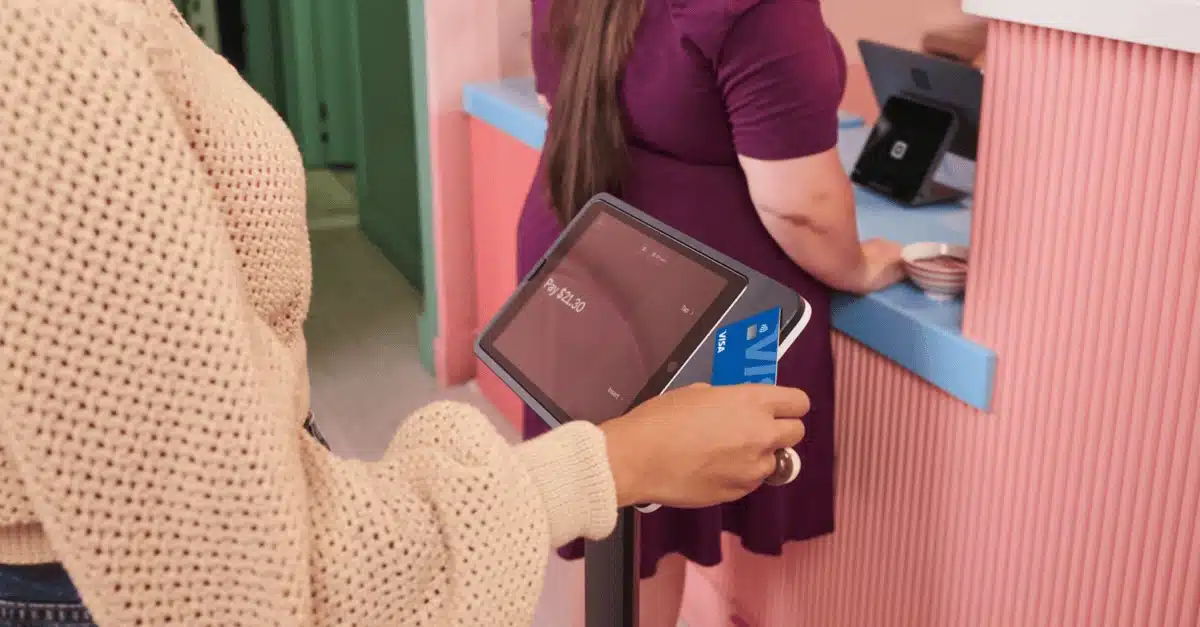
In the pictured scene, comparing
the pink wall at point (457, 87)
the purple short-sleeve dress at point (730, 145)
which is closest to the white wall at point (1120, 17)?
the purple short-sleeve dress at point (730, 145)

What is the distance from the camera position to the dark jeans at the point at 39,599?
0.84 metres

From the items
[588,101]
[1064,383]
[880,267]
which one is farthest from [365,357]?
[1064,383]

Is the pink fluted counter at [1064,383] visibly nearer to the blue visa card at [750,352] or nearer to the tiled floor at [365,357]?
the blue visa card at [750,352]

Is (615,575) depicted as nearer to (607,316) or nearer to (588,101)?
(607,316)

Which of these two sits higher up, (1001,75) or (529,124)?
(1001,75)

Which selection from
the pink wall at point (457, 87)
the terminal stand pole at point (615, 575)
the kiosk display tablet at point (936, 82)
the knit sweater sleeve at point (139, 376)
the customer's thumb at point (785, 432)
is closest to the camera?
the knit sweater sleeve at point (139, 376)

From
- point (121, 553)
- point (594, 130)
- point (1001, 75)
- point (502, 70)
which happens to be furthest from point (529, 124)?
point (121, 553)

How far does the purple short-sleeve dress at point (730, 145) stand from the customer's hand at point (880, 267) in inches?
3.2

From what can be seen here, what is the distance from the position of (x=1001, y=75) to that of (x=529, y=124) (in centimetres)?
142

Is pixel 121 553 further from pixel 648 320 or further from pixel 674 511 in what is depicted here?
pixel 674 511

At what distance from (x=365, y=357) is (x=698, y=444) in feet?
9.32

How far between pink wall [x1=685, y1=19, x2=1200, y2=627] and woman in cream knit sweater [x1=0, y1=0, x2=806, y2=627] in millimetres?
689

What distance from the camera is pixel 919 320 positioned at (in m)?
1.50

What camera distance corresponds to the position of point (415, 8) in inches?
120
